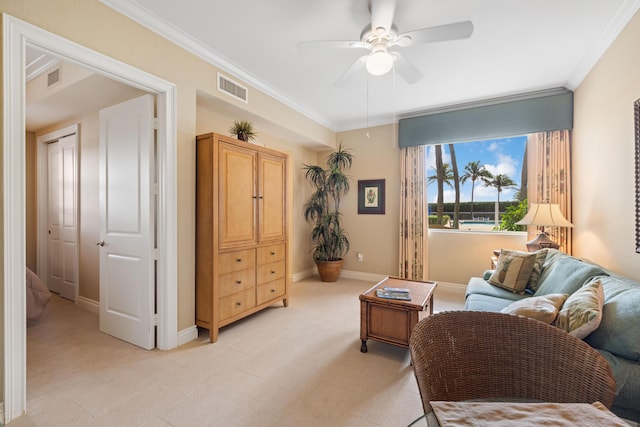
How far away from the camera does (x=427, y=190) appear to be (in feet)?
15.3

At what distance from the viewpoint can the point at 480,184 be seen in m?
4.44

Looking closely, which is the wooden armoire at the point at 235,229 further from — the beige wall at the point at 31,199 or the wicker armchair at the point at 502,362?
the beige wall at the point at 31,199

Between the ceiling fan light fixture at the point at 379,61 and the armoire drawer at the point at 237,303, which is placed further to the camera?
the armoire drawer at the point at 237,303

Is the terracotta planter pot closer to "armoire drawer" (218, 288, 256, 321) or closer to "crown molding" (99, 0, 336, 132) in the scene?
"armoire drawer" (218, 288, 256, 321)

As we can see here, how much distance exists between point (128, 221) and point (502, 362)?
3.00 meters

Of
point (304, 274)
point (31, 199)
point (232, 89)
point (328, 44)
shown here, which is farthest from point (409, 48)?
point (31, 199)

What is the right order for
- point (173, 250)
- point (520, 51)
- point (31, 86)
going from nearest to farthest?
point (173, 250) < point (520, 51) < point (31, 86)

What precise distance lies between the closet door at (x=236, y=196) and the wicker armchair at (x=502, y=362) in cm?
218

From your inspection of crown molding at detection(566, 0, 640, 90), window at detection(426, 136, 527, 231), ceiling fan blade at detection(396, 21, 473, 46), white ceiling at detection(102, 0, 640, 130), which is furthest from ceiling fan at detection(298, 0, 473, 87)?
window at detection(426, 136, 527, 231)

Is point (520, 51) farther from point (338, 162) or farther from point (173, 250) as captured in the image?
point (173, 250)

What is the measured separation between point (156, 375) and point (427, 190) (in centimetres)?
428

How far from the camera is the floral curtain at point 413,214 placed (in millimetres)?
4586

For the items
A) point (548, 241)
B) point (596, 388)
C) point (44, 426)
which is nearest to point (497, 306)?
point (596, 388)

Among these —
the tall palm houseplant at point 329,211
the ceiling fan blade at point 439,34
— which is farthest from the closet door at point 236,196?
the tall palm houseplant at point 329,211
